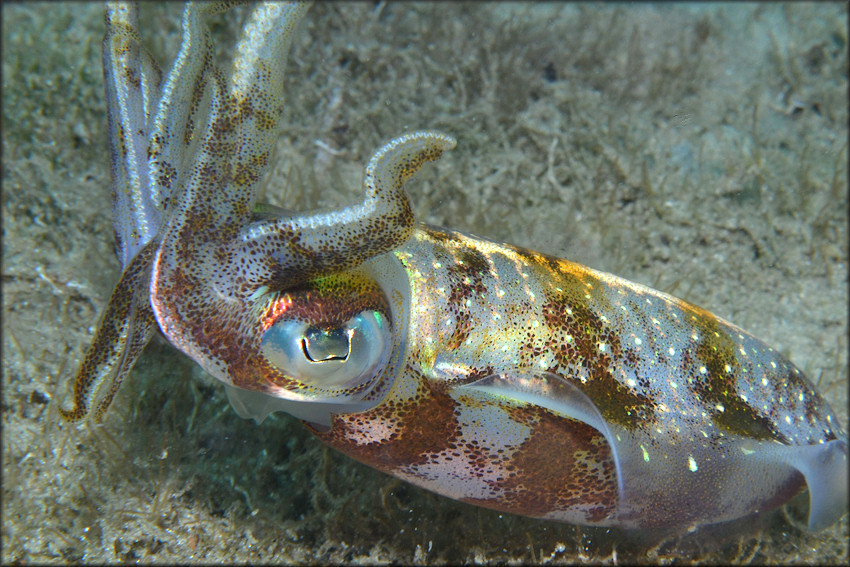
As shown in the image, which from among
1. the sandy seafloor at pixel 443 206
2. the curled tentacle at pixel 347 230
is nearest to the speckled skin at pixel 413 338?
the curled tentacle at pixel 347 230

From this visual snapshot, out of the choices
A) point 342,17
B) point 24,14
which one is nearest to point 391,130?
point 342,17

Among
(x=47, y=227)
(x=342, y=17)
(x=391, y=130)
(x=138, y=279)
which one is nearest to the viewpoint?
(x=138, y=279)

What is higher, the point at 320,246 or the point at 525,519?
the point at 320,246

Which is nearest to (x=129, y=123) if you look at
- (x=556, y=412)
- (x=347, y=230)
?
(x=347, y=230)

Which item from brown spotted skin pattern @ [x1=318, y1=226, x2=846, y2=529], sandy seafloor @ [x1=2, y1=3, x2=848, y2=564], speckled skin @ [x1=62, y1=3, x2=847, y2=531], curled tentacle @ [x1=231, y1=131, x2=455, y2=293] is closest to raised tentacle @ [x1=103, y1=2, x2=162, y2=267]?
speckled skin @ [x1=62, y1=3, x2=847, y2=531]

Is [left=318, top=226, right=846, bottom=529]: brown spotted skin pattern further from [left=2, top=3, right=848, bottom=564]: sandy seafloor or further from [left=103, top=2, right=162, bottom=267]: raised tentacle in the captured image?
[left=103, top=2, right=162, bottom=267]: raised tentacle

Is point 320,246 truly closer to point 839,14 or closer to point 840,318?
point 840,318

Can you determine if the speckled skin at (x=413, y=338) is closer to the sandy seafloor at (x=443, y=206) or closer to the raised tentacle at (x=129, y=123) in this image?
the raised tentacle at (x=129, y=123)

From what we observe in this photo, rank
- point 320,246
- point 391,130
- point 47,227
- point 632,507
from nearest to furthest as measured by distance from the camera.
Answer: point 320,246 → point 632,507 → point 47,227 → point 391,130
